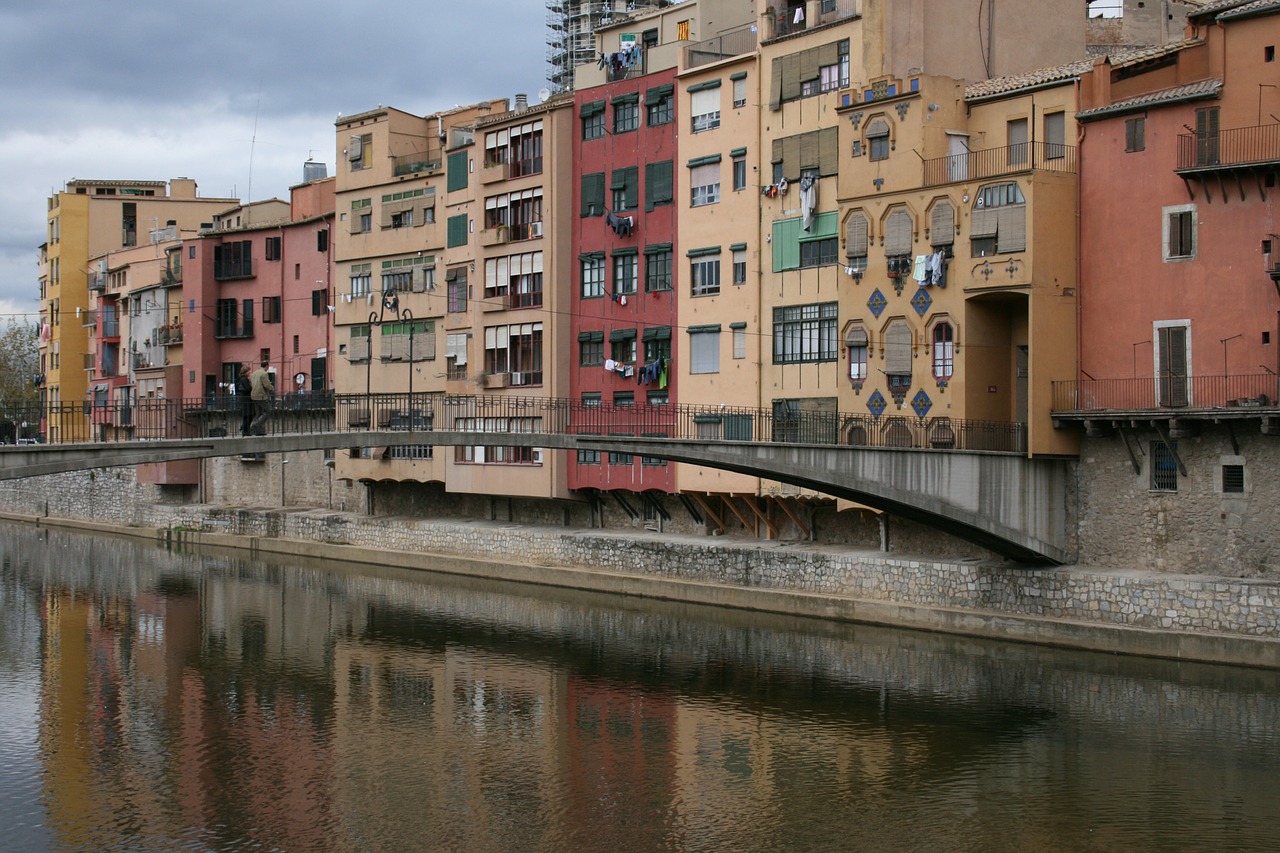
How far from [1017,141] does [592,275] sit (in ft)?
53.8

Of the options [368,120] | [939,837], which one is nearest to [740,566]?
[939,837]

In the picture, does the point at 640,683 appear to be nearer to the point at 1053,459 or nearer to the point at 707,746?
the point at 707,746

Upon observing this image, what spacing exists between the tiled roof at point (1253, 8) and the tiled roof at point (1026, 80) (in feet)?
12.7

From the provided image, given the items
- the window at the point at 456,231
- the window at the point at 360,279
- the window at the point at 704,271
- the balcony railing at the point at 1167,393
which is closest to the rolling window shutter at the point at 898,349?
the balcony railing at the point at 1167,393

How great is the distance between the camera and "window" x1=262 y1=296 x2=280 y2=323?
65.3 m

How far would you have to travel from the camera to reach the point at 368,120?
57.5 m

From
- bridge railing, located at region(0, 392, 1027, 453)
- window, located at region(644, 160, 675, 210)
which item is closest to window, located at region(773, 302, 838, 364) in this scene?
bridge railing, located at region(0, 392, 1027, 453)

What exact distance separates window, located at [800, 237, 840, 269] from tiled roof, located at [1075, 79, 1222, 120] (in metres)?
8.13

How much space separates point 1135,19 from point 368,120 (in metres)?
29.9

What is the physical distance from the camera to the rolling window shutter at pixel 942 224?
34344 millimetres

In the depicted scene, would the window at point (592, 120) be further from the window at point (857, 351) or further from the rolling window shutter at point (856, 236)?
the window at point (857, 351)

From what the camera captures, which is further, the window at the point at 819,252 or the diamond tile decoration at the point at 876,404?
the window at the point at 819,252

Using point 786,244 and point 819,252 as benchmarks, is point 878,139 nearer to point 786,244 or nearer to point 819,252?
point 819,252

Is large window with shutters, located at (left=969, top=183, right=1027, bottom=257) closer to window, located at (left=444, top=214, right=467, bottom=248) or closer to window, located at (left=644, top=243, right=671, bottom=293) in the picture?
window, located at (left=644, top=243, right=671, bottom=293)
